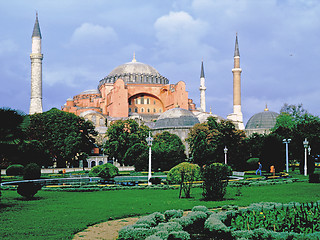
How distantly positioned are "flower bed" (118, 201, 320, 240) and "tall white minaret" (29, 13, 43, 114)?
49.5 meters

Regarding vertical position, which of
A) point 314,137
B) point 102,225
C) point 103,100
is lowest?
point 102,225

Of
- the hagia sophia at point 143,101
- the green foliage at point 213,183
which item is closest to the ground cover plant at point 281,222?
the green foliage at point 213,183

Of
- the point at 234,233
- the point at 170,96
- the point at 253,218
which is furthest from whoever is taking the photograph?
the point at 170,96

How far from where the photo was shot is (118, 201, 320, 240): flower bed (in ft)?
21.3

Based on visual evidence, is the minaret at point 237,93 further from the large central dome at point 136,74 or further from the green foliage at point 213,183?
the green foliage at point 213,183

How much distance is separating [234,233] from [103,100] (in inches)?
2582

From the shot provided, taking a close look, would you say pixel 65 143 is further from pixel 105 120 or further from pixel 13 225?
pixel 13 225

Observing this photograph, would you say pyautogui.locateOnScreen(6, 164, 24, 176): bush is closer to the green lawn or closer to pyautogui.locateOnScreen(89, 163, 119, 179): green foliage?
pyautogui.locateOnScreen(89, 163, 119, 179): green foliage

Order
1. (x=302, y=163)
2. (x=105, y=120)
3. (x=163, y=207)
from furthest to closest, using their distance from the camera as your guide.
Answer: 1. (x=105, y=120)
2. (x=302, y=163)
3. (x=163, y=207)

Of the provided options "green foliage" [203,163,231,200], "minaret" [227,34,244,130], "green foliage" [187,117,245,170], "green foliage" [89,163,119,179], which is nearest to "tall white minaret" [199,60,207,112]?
"minaret" [227,34,244,130]

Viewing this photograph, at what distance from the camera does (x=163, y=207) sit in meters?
11.0

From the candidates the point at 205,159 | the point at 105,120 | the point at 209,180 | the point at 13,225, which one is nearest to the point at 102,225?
the point at 13,225

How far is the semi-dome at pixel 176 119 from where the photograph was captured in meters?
50.7

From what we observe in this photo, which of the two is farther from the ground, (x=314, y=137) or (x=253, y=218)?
(x=314, y=137)
